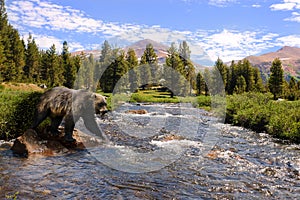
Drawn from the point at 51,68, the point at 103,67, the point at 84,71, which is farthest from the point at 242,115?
the point at 51,68

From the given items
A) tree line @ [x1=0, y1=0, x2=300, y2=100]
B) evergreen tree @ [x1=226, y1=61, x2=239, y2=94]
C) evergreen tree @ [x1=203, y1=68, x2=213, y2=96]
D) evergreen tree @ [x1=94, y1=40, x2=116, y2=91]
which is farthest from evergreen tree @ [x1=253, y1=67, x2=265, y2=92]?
evergreen tree @ [x1=94, y1=40, x2=116, y2=91]

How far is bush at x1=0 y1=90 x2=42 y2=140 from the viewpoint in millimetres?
12938

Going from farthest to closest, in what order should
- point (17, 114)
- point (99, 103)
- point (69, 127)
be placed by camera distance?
point (17, 114), point (99, 103), point (69, 127)

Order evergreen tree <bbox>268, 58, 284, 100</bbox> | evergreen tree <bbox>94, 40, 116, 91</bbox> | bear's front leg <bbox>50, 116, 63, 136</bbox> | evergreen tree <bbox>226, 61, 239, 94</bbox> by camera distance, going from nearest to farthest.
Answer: bear's front leg <bbox>50, 116, 63, 136</bbox>, evergreen tree <bbox>94, 40, 116, 91</bbox>, evergreen tree <bbox>268, 58, 284, 100</bbox>, evergreen tree <bbox>226, 61, 239, 94</bbox>

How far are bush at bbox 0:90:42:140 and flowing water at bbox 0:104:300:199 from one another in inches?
72.1

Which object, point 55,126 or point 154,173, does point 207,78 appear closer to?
point 55,126

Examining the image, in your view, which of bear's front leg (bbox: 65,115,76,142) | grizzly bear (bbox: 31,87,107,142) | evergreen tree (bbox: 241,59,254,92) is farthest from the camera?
evergreen tree (bbox: 241,59,254,92)

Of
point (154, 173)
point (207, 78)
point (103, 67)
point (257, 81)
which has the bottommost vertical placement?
point (154, 173)

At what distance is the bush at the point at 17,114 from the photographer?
1294 centimetres

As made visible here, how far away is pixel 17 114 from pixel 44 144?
327 centimetres

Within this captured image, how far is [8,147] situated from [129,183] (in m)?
6.31

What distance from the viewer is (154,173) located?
9.45 metres

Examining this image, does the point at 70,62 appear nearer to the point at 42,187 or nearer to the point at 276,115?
the point at 276,115

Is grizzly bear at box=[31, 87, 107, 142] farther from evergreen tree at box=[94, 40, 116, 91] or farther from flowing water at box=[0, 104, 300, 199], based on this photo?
evergreen tree at box=[94, 40, 116, 91]
